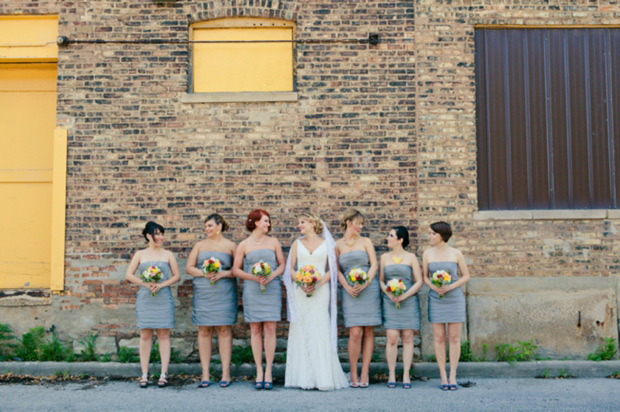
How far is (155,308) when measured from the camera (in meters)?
7.03

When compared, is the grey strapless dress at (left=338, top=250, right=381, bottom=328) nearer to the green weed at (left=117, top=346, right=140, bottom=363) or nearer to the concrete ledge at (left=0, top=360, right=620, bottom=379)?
the concrete ledge at (left=0, top=360, right=620, bottom=379)

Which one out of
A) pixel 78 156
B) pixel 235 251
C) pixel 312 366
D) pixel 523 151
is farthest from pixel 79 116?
pixel 523 151

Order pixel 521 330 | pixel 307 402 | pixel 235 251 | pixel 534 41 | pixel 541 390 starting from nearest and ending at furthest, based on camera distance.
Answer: pixel 307 402 → pixel 541 390 → pixel 235 251 → pixel 521 330 → pixel 534 41

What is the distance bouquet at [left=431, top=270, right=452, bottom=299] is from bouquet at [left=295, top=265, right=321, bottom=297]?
1.34m

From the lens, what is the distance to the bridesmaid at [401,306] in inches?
271

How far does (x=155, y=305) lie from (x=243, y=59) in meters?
3.66

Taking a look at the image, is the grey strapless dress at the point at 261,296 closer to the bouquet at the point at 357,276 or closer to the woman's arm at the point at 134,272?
the bouquet at the point at 357,276

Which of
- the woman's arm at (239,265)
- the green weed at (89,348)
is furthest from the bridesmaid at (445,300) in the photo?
the green weed at (89,348)

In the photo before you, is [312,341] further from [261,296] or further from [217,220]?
[217,220]

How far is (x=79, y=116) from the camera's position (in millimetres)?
8227

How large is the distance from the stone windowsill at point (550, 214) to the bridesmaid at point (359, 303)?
6.58ft

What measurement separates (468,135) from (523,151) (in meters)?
0.86

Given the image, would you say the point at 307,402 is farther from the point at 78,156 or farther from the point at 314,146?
the point at 78,156

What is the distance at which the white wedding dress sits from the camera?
684cm
